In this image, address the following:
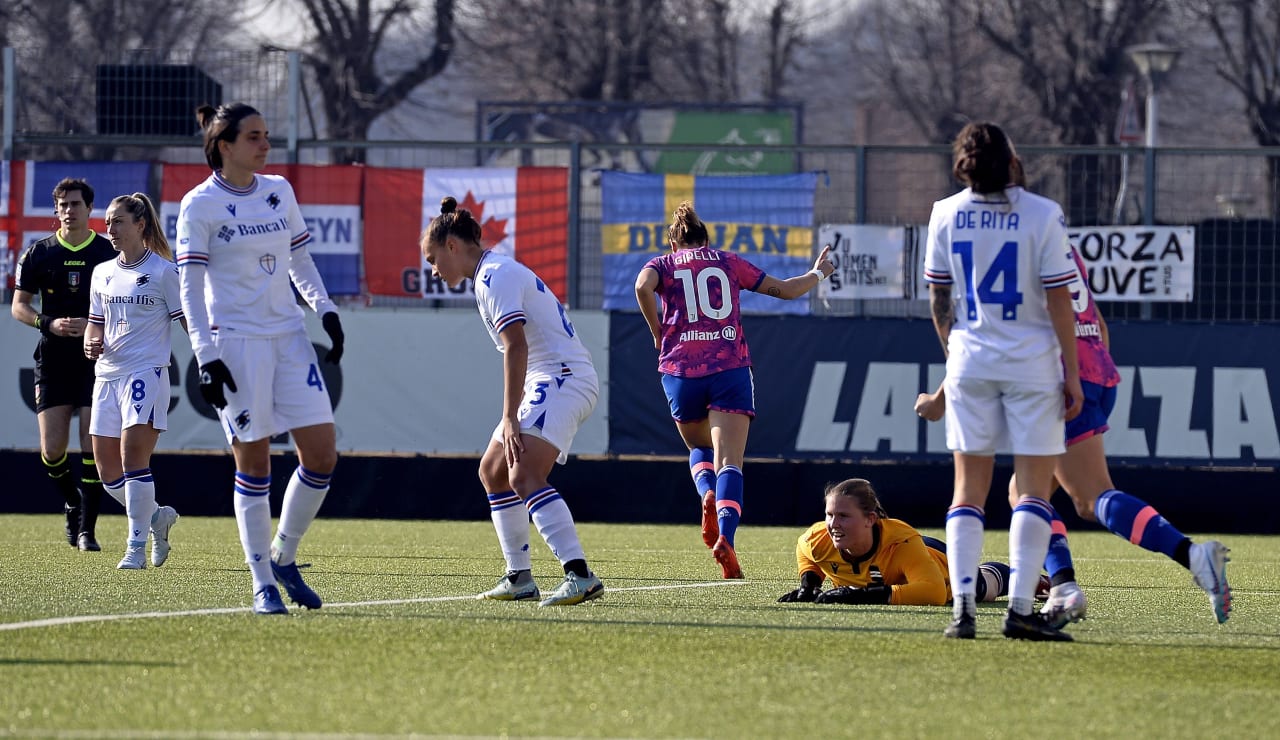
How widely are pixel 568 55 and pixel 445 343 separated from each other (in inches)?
942

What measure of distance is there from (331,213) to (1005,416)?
10.4m

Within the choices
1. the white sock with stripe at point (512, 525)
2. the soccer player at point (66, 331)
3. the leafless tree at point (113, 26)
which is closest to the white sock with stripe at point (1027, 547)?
the white sock with stripe at point (512, 525)

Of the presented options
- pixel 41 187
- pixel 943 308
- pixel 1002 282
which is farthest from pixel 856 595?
pixel 41 187

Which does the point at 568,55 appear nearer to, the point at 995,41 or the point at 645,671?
the point at 995,41

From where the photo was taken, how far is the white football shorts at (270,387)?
6.99 m

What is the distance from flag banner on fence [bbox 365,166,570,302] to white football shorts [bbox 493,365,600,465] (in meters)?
8.04

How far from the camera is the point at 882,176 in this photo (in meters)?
16.0

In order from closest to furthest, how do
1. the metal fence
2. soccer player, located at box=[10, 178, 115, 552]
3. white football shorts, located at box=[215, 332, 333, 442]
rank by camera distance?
white football shorts, located at box=[215, 332, 333, 442] → soccer player, located at box=[10, 178, 115, 552] → the metal fence

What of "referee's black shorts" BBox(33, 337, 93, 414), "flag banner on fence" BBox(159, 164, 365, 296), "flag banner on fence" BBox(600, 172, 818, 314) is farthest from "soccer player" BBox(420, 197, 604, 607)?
"flag banner on fence" BBox(159, 164, 365, 296)

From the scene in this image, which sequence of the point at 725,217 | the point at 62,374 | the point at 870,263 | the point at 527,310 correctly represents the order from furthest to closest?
the point at 725,217 → the point at 870,263 → the point at 62,374 → the point at 527,310

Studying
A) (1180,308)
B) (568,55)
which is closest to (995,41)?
(568,55)

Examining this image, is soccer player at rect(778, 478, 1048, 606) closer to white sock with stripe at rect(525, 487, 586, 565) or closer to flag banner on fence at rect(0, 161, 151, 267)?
white sock with stripe at rect(525, 487, 586, 565)

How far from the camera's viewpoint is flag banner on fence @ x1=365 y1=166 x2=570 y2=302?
1569cm

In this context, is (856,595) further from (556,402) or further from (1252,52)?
(1252,52)
